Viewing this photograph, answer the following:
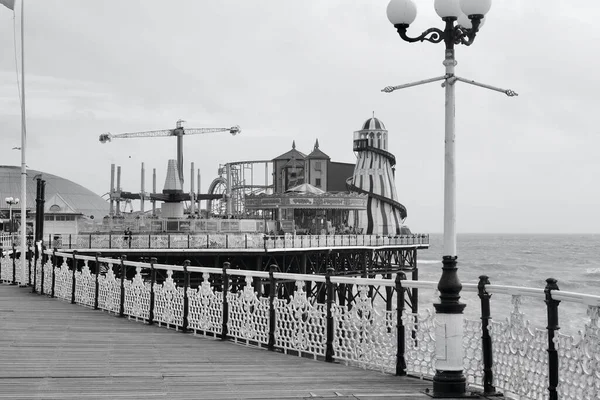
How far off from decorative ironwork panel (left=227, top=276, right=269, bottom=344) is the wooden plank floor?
293 millimetres

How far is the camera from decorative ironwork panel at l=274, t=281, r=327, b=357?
10441mm

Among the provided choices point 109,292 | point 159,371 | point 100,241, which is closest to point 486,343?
point 159,371

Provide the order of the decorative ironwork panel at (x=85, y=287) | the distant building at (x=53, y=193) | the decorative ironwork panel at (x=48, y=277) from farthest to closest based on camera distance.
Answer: the distant building at (x=53, y=193), the decorative ironwork panel at (x=48, y=277), the decorative ironwork panel at (x=85, y=287)

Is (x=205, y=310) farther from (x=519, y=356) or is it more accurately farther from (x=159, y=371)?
(x=519, y=356)

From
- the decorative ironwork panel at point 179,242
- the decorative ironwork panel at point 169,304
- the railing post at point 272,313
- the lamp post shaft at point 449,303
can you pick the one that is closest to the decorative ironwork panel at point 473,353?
the lamp post shaft at point 449,303

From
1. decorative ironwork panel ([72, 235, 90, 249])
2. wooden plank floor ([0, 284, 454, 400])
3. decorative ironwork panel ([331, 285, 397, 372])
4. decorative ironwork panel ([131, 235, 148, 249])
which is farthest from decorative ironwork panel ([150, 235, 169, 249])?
decorative ironwork panel ([331, 285, 397, 372])

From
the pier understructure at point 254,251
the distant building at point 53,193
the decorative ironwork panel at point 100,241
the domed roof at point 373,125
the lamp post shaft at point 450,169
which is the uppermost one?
the domed roof at point 373,125

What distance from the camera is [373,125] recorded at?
280ft

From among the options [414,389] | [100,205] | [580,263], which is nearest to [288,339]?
[414,389]

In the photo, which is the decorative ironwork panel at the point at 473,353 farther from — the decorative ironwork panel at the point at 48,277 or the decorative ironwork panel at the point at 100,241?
the decorative ironwork panel at the point at 100,241

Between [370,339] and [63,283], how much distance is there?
12.4 metres

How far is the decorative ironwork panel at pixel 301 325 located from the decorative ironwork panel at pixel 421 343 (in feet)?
5.04

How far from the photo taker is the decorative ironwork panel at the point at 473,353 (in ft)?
26.5

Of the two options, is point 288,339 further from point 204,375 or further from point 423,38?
point 423,38
